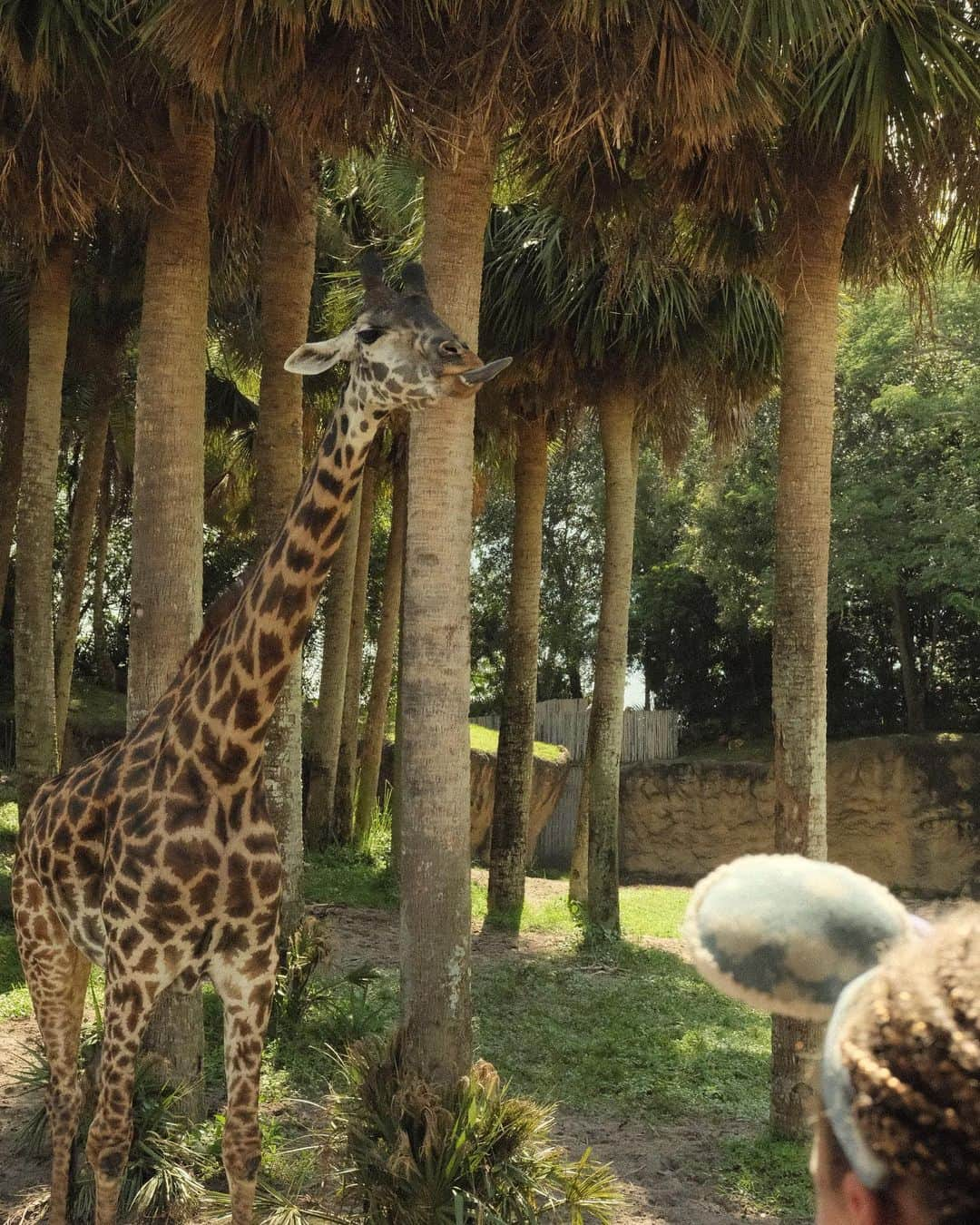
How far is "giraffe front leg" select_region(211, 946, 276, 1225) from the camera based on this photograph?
5.68m

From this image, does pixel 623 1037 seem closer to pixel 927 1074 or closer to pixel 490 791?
pixel 927 1074

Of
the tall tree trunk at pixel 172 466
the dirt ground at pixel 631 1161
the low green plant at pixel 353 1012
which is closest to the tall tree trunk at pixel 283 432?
the low green plant at pixel 353 1012

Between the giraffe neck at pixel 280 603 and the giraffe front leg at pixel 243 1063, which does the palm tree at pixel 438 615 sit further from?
the giraffe neck at pixel 280 603

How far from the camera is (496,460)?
18.3 m

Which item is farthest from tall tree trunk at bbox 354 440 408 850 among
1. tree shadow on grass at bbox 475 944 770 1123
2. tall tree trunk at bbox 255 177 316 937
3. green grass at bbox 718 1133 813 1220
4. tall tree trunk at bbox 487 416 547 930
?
green grass at bbox 718 1133 813 1220

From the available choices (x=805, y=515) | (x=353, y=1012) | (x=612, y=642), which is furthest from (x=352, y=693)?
(x=805, y=515)

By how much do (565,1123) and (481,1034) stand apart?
1.87 meters

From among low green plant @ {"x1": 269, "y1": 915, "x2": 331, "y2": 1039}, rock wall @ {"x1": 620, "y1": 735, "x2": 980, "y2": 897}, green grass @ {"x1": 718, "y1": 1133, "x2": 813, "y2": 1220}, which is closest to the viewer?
green grass @ {"x1": 718, "y1": 1133, "x2": 813, "y2": 1220}

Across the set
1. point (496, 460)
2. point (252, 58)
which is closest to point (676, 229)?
point (252, 58)

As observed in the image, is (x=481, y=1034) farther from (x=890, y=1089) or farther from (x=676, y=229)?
(x=890, y=1089)

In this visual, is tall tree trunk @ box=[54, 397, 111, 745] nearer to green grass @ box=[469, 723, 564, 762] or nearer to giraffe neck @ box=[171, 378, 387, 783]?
green grass @ box=[469, 723, 564, 762]

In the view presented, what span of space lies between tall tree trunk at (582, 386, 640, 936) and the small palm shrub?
7.95m

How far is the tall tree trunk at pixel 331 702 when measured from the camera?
17906mm

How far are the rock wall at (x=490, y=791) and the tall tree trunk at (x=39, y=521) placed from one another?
1075 centimetres
